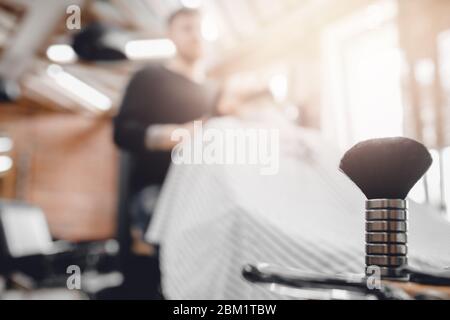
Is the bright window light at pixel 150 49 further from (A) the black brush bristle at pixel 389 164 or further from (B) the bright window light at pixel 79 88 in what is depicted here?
(A) the black brush bristle at pixel 389 164

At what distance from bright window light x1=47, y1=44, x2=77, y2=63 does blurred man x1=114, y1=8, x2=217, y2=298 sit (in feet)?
10.4

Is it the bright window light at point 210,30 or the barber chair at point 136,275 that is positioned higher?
the bright window light at point 210,30

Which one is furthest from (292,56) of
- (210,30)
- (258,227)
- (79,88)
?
(79,88)

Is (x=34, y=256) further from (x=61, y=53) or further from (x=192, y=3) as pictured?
(x=61, y=53)

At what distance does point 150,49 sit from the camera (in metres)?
4.47

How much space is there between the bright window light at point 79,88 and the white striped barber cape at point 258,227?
4.92 meters

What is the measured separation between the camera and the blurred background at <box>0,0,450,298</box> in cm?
267

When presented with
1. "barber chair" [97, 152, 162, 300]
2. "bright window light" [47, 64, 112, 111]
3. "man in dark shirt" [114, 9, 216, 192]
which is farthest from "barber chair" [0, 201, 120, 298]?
"bright window light" [47, 64, 112, 111]

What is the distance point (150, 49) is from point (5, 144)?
3.79 meters

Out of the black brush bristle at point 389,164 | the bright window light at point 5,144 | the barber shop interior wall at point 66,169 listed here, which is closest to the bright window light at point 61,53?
the barber shop interior wall at point 66,169

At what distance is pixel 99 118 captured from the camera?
748cm

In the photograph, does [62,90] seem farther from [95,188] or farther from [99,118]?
[95,188]

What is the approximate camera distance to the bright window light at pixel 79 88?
19.0 ft
